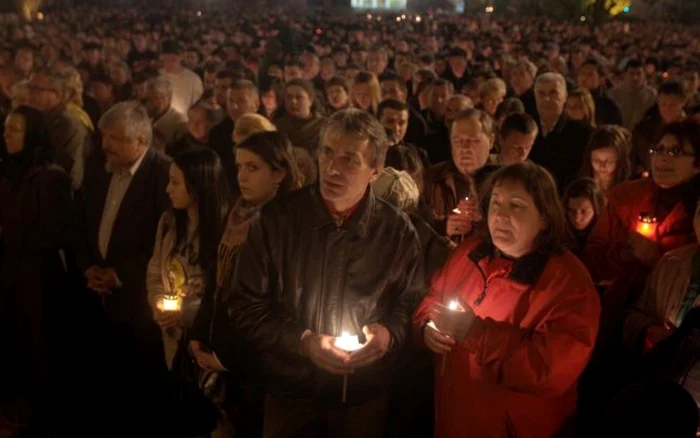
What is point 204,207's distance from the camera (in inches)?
136

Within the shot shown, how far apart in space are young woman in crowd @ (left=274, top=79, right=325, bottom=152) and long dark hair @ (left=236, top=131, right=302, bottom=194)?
2.90 metres

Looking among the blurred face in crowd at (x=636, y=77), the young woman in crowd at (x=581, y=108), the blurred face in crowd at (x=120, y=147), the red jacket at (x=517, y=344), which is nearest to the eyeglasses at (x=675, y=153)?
the red jacket at (x=517, y=344)

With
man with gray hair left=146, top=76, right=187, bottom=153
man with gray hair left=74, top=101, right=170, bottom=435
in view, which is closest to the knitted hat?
man with gray hair left=74, top=101, right=170, bottom=435

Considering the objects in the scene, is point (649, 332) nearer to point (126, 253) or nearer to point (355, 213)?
point (355, 213)

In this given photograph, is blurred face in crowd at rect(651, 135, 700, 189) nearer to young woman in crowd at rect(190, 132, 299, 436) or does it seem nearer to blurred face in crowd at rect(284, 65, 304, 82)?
young woman in crowd at rect(190, 132, 299, 436)

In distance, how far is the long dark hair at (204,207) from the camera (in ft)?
11.3

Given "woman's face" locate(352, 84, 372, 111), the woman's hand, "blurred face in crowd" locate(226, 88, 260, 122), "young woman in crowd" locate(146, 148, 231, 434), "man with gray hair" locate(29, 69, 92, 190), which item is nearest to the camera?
the woman's hand

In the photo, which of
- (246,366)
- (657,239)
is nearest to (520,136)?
(657,239)

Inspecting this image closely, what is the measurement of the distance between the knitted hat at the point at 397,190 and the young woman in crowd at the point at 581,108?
112 inches

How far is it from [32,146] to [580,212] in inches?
125

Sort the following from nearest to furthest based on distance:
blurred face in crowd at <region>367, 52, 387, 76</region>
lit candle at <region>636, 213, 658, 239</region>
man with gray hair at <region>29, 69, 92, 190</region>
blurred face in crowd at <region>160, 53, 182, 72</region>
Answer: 1. lit candle at <region>636, 213, 658, 239</region>
2. man with gray hair at <region>29, 69, 92, 190</region>
3. blurred face in crowd at <region>160, 53, 182, 72</region>
4. blurred face in crowd at <region>367, 52, 387, 76</region>

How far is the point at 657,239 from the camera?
328cm

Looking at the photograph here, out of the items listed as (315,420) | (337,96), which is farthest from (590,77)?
(315,420)

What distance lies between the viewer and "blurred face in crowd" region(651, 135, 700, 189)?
3295mm
